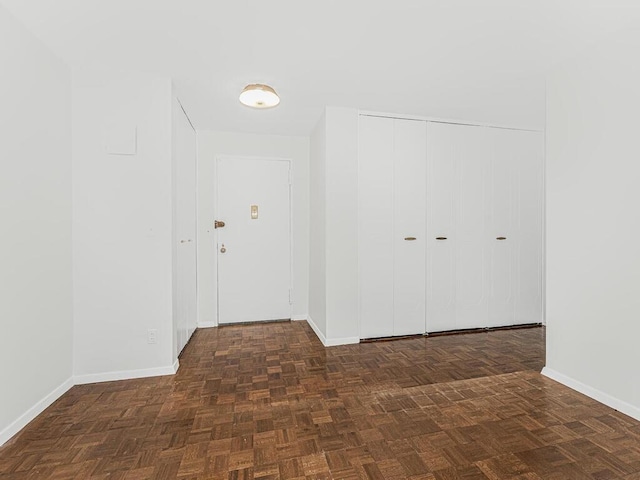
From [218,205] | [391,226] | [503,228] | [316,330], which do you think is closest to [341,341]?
Answer: [316,330]

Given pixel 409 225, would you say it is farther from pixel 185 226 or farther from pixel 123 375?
pixel 123 375

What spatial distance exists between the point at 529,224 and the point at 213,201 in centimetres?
407

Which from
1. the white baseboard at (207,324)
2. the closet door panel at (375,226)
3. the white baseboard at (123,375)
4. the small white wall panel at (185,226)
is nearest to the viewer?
the white baseboard at (123,375)

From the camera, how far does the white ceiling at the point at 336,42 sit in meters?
1.91

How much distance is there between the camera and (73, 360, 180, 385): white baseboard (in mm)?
2590

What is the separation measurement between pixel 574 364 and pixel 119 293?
367 centimetres

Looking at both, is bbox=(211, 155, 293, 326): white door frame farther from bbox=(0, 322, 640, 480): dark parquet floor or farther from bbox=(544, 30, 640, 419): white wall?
bbox=(544, 30, 640, 419): white wall

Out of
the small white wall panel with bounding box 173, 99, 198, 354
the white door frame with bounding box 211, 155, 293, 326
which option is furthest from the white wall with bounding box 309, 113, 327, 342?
the small white wall panel with bounding box 173, 99, 198, 354

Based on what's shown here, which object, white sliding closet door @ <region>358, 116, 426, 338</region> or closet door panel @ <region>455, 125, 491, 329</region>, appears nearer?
white sliding closet door @ <region>358, 116, 426, 338</region>

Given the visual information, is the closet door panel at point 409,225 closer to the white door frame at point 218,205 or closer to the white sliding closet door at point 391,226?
the white sliding closet door at point 391,226

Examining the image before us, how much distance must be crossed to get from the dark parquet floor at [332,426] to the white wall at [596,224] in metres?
0.26

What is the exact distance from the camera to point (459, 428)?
77.4 inches

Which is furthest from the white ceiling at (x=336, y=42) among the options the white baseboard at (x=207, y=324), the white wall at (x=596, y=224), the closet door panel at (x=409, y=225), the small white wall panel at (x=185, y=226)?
the white baseboard at (x=207, y=324)

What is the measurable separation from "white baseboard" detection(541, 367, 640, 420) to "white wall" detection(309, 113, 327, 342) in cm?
204
